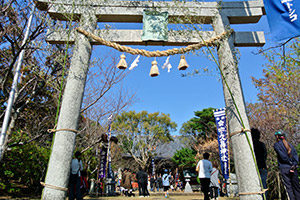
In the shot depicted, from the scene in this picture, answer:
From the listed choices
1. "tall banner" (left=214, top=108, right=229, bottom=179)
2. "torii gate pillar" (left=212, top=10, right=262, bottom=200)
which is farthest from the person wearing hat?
"tall banner" (left=214, top=108, right=229, bottom=179)

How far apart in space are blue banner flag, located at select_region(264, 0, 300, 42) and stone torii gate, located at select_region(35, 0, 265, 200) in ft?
0.98

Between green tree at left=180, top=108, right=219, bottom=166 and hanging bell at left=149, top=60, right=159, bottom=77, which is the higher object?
green tree at left=180, top=108, right=219, bottom=166

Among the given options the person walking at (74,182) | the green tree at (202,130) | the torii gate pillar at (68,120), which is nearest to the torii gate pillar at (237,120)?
the torii gate pillar at (68,120)

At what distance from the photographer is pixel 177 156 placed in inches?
917

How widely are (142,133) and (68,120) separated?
22.2m

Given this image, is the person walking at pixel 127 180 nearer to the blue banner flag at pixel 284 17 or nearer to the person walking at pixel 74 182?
the person walking at pixel 74 182

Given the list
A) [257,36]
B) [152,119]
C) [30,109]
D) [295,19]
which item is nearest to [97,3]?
[257,36]

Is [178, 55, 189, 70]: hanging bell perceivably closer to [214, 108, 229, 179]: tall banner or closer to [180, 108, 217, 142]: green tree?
[214, 108, 229, 179]: tall banner

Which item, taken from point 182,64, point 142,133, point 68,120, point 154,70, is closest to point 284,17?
point 182,64

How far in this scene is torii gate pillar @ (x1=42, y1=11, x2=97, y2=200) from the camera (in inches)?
123

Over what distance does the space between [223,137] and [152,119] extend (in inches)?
713

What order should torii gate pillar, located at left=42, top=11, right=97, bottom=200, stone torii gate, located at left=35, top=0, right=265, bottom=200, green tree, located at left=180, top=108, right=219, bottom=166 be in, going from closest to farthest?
1. torii gate pillar, located at left=42, top=11, right=97, bottom=200
2. stone torii gate, located at left=35, top=0, right=265, bottom=200
3. green tree, located at left=180, top=108, right=219, bottom=166

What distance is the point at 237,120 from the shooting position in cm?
345

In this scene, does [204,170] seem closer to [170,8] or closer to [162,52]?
[162,52]
